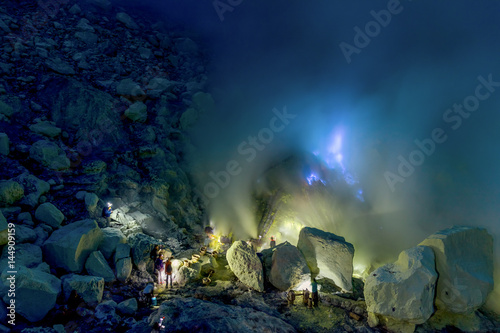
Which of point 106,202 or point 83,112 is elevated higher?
point 83,112

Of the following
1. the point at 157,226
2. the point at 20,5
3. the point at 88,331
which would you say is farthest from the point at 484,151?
the point at 20,5

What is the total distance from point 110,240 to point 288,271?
7027 mm

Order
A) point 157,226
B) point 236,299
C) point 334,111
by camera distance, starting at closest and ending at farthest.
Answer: point 236,299, point 157,226, point 334,111

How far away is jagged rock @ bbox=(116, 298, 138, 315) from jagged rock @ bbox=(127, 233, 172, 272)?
208cm

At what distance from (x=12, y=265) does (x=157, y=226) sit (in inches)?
214

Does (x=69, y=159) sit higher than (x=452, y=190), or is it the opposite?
(x=69, y=159)

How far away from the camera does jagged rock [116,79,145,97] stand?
47.8 ft

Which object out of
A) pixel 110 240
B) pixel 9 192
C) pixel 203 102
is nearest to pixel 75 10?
pixel 203 102

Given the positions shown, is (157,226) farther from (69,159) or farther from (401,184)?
(401,184)

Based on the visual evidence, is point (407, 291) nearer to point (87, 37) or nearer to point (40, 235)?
point (40, 235)

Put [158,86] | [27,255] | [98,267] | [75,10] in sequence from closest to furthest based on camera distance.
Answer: [27,255] < [98,267] < [158,86] < [75,10]

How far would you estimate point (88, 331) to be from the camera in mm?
5984

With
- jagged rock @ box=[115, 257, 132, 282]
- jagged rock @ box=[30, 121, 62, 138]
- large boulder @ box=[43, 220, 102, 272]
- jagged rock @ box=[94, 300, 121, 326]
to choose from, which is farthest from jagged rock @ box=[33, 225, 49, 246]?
jagged rock @ box=[30, 121, 62, 138]

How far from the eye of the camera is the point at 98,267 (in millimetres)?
7895
